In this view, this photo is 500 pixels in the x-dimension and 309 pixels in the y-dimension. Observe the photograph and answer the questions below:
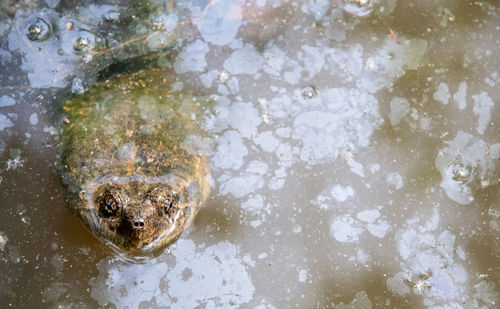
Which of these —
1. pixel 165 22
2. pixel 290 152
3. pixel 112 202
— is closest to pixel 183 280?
pixel 112 202

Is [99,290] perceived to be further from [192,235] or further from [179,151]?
[179,151]

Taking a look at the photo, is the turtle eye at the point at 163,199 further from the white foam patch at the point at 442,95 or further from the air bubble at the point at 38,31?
the white foam patch at the point at 442,95

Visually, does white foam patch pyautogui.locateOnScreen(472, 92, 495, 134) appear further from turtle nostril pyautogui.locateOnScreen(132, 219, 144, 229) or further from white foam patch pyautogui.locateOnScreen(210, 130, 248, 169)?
turtle nostril pyautogui.locateOnScreen(132, 219, 144, 229)

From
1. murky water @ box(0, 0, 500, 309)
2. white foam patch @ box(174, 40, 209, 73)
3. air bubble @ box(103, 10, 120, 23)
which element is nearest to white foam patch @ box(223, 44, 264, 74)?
murky water @ box(0, 0, 500, 309)

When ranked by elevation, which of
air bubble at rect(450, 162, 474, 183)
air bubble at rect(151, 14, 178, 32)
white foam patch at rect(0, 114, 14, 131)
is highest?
air bubble at rect(151, 14, 178, 32)

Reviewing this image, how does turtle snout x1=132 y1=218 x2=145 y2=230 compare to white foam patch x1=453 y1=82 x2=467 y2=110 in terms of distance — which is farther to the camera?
white foam patch x1=453 y1=82 x2=467 y2=110

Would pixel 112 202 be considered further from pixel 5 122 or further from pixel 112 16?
pixel 112 16

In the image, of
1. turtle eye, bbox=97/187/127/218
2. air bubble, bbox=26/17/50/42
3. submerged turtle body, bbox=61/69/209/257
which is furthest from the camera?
air bubble, bbox=26/17/50/42
